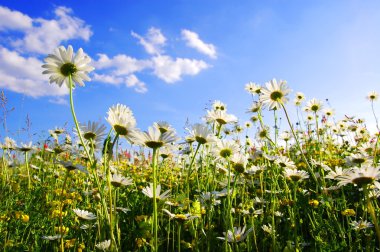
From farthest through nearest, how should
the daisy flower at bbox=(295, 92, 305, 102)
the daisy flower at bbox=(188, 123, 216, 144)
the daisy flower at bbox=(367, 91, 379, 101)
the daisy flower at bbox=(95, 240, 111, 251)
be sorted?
the daisy flower at bbox=(367, 91, 379, 101) → the daisy flower at bbox=(295, 92, 305, 102) → the daisy flower at bbox=(188, 123, 216, 144) → the daisy flower at bbox=(95, 240, 111, 251)

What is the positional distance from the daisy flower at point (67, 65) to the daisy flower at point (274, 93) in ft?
5.69

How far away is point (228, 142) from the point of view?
8.41 feet

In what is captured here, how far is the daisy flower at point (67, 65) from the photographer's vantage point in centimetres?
196

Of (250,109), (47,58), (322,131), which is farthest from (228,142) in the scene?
(322,131)

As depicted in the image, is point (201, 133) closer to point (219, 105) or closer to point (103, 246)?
point (103, 246)

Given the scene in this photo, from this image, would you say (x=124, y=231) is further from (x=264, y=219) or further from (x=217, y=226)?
(x=264, y=219)

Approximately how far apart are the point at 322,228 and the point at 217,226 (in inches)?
35.8

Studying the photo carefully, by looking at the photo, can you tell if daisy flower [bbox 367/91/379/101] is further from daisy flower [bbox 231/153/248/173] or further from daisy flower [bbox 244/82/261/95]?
daisy flower [bbox 231/153/248/173]

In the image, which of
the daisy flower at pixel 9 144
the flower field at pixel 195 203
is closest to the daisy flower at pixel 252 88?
the flower field at pixel 195 203

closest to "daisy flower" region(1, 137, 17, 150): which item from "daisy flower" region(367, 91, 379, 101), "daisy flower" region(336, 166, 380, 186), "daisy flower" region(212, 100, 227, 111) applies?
"daisy flower" region(212, 100, 227, 111)

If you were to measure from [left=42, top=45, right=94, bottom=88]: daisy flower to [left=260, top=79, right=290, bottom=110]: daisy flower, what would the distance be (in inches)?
68.3

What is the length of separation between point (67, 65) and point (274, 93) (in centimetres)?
187

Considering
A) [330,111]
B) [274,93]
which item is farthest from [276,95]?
[330,111]

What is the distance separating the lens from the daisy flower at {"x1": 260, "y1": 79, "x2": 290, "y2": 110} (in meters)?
3.16
